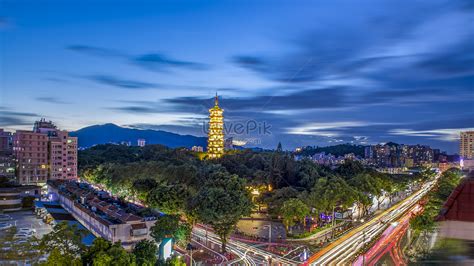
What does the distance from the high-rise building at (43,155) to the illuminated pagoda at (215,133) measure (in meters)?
19.0

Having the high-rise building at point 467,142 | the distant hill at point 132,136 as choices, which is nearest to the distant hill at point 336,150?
the high-rise building at point 467,142

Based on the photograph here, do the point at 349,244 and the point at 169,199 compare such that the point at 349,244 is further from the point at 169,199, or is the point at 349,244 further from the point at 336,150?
the point at 336,150

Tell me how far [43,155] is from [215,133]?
74.8 ft

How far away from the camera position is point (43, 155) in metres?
29.8

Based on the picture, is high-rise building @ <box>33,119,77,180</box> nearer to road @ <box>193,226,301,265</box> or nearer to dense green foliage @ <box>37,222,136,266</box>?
road @ <box>193,226,301,265</box>

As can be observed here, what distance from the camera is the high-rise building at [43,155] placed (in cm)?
2875

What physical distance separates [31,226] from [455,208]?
17.1 m

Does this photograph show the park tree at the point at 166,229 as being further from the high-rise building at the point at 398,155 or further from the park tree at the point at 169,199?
the high-rise building at the point at 398,155

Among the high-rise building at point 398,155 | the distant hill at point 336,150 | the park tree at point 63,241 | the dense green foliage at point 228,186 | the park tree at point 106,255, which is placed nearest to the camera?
the park tree at point 106,255

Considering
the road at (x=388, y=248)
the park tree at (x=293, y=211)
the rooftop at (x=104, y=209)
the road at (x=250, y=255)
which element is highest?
the rooftop at (x=104, y=209)

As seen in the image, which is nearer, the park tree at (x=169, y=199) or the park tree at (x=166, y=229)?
the park tree at (x=166, y=229)

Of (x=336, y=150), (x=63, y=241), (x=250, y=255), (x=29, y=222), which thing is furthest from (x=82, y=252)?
(x=336, y=150)

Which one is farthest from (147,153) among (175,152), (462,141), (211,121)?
(462,141)

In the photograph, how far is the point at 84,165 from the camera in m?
40.5
